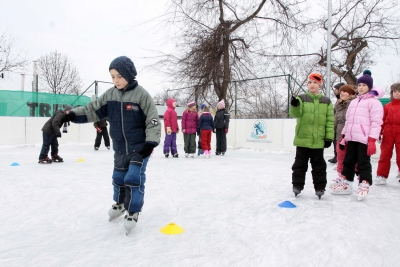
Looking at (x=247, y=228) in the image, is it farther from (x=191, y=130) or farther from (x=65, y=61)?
(x=65, y=61)

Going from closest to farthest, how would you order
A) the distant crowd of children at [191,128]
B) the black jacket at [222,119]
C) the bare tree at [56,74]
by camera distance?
the distant crowd of children at [191,128], the black jacket at [222,119], the bare tree at [56,74]

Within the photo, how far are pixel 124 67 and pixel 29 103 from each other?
36.6 feet

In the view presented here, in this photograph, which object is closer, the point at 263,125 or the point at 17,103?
the point at 263,125

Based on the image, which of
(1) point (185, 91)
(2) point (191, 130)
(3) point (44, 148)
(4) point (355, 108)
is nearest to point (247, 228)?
(4) point (355, 108)

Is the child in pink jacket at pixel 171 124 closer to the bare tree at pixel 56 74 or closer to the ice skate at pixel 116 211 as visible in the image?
the ice skate at pixel 116 211

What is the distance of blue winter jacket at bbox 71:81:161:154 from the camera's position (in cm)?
275

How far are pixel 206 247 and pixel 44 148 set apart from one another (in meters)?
5.68

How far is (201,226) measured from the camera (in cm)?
293

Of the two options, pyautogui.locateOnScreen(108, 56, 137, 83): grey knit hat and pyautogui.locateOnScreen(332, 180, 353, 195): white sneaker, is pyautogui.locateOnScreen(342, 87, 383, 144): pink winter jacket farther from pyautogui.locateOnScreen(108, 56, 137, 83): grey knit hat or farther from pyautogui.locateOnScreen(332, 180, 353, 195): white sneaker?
pyautogui.locateOnScreen(108, 56, 137, 83): grey knit hat

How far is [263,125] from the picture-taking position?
449 inches

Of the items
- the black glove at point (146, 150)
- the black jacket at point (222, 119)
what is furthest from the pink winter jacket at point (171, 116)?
the black glove at point (146, 150)

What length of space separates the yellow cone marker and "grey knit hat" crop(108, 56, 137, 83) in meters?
1.23

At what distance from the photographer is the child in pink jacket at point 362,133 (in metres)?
3.95

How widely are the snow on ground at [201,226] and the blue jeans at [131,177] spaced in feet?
0.77
